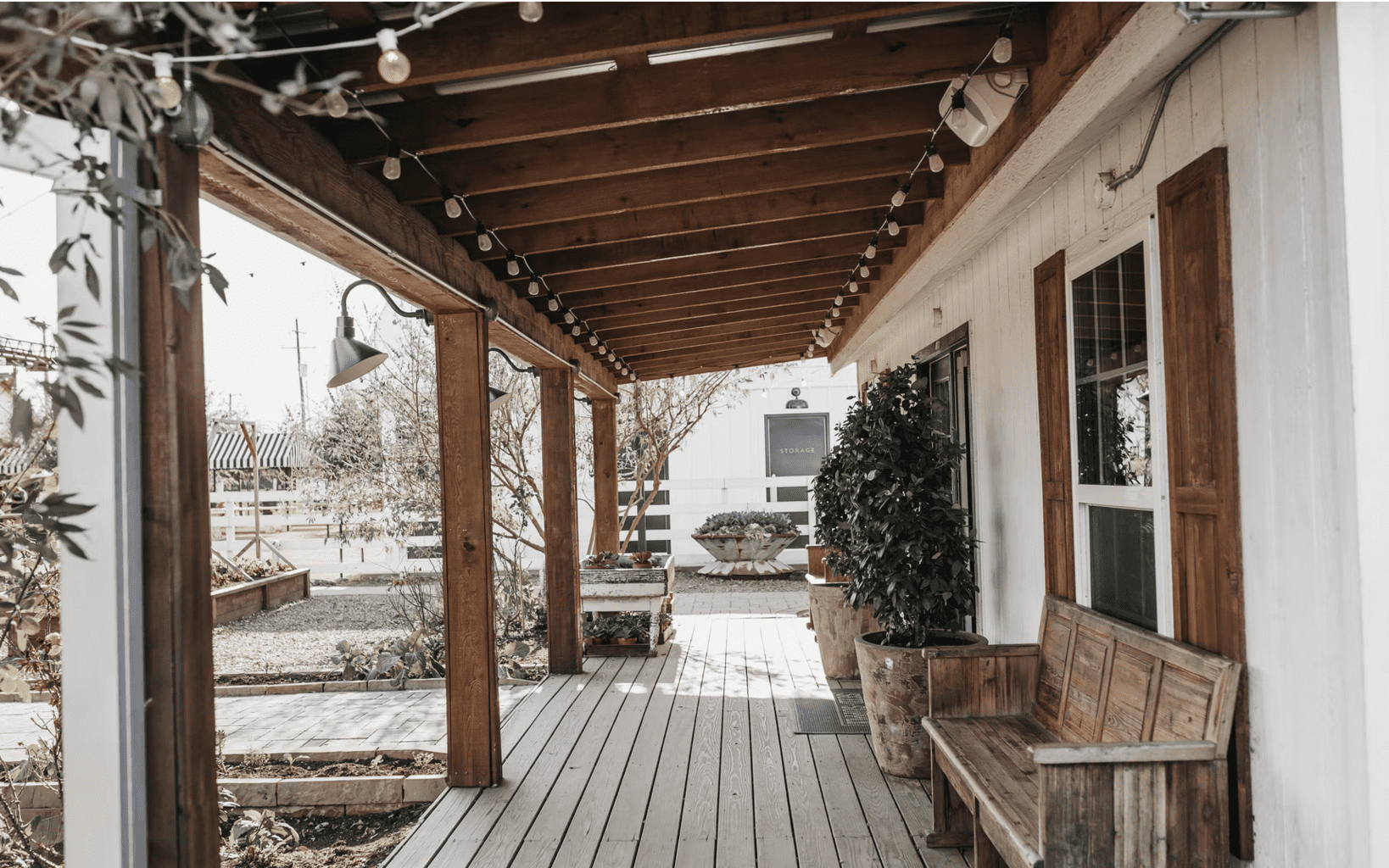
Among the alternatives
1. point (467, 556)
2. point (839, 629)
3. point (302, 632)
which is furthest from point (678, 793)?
point (302, 632)

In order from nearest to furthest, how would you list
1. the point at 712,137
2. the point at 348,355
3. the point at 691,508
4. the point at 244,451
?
the point at 712,137 → the point at 348,355 → the point at 691,508 → the point at 244,451

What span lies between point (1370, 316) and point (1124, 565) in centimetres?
139

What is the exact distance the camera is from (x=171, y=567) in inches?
72.7

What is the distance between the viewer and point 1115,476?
297cm

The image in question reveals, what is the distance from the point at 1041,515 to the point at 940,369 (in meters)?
2.05

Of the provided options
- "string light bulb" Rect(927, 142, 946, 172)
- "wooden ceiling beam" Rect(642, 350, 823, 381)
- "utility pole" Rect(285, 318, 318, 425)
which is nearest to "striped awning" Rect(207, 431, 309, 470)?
"utility pole" Rect(285, 318, 318, 425)

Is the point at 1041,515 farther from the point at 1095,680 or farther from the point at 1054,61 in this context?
the point at 1054,61

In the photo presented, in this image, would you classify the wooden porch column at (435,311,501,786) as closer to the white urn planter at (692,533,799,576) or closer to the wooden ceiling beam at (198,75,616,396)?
the wooden ceiling beam at (198,75,616,396)

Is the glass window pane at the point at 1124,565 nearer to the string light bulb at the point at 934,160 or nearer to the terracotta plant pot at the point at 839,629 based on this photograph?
the string light bulb at the point at 934,160

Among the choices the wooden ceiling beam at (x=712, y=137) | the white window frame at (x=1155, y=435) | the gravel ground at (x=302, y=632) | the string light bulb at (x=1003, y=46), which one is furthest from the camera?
the gravel ground at (x=302, y=632)

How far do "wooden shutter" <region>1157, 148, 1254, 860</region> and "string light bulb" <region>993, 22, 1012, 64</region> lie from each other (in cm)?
57

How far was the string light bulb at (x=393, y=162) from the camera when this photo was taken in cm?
272

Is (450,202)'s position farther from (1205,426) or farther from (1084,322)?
(1205,426)

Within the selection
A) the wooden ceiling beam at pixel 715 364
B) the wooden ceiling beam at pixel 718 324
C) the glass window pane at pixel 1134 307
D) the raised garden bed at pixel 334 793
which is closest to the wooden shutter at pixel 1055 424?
the glass window pane at pixel 1134 307
